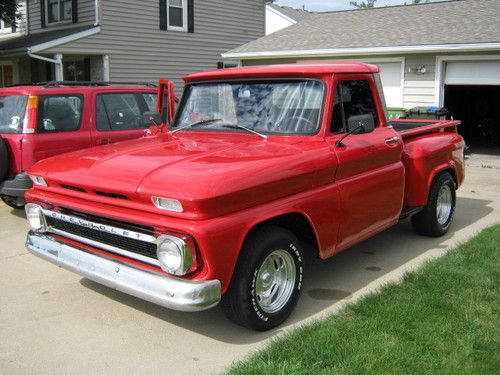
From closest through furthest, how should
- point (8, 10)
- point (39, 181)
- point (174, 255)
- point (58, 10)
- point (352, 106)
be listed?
1. point (174, 255)
2. point (39, 181)
3. point (352, 106)
4. point (8, 10)
5. point (58, 10)

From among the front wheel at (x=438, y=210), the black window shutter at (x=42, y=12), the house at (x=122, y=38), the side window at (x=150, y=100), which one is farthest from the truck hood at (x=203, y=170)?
the black window shutter at (x=42, y=12)

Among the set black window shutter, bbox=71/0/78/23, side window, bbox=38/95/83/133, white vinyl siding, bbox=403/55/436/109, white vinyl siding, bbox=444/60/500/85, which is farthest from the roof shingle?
side window, bbox=38/95/83/133

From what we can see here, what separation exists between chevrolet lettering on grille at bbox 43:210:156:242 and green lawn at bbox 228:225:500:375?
3.27ft

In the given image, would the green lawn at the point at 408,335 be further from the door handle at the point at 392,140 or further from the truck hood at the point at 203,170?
the door handle at the point at 392,140

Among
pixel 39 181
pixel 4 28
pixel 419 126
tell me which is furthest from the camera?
pixel 4 28

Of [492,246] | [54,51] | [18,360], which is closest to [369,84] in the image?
[492,246]

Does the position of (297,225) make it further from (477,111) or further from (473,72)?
(477,111)

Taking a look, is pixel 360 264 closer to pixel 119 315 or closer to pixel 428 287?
pixel 428 287

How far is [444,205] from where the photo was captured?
6.43 m

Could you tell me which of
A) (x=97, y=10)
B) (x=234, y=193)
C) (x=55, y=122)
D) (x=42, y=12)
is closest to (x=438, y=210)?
(x=234, y=193)

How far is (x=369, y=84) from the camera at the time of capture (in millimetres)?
5090

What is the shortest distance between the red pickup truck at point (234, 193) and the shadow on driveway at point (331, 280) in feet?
0.95

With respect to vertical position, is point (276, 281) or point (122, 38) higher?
point (122, 38)

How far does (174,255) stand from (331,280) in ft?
6.74
